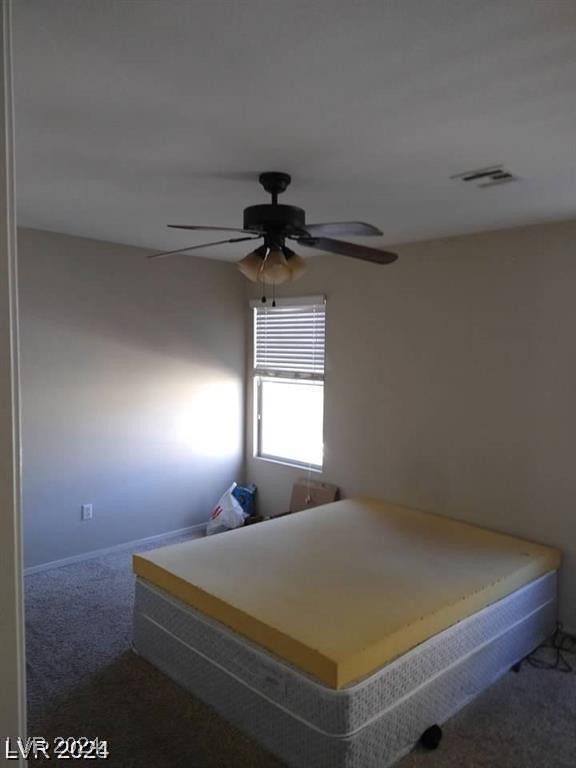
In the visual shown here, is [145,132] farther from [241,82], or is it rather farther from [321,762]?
[321,762]

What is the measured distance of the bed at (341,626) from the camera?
204 centimetres

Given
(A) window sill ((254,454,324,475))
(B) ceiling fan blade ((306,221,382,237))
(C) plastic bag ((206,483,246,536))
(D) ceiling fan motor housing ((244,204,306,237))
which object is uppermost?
(D) ceiling fan motor housing ((244,204,306,237))

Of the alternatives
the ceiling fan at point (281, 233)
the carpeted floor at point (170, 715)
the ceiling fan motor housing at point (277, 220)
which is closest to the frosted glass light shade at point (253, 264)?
the ceiling fan at point (281, 233)

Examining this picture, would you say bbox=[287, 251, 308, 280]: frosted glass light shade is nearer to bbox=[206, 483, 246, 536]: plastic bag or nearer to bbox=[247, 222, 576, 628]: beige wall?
bbox=[247, 222, 576, 628]: beige wall

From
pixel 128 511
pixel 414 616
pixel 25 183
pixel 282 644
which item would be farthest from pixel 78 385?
pixel 414 616

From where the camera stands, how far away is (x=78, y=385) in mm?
3984

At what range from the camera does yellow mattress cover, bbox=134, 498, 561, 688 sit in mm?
2131

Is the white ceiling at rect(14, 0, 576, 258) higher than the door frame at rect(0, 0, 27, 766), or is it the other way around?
the white ceiling at rect(14, 0, 576, 258)

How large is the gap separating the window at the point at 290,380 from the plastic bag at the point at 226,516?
1.88 feet

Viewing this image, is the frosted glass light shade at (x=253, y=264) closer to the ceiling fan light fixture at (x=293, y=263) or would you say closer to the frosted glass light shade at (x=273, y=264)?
the frosted glass light shade at (x=273, y=264)

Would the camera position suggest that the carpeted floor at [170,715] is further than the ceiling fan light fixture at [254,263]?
No

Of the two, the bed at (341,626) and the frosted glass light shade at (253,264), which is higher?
the frosted glass light shade at (253,264)

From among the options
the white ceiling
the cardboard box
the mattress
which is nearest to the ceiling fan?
the white ceiling

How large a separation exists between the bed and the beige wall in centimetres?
36
